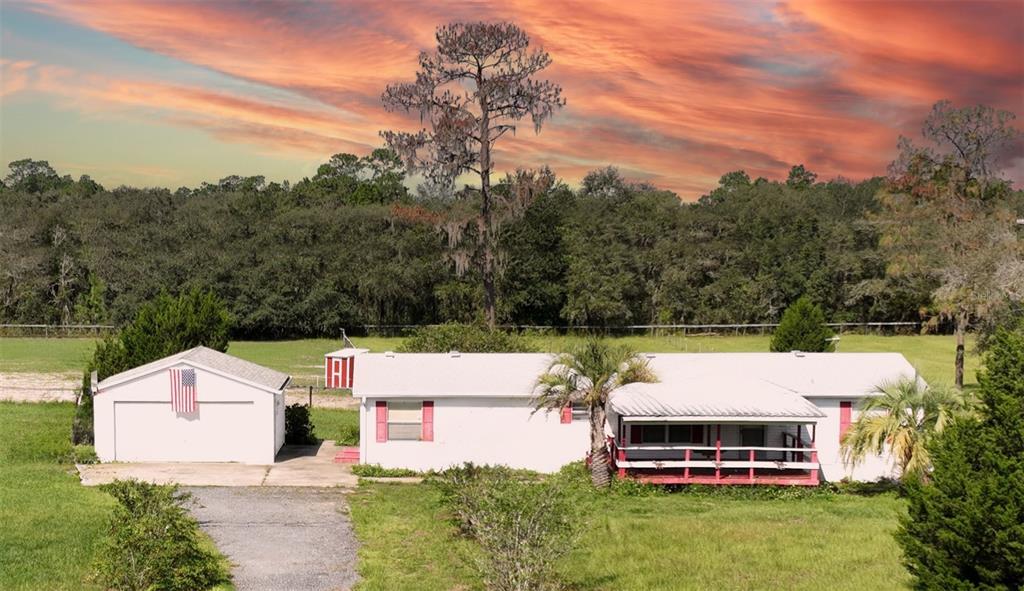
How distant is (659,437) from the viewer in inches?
1028

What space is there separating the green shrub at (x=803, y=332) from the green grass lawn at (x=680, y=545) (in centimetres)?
1761

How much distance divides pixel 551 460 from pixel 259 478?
307 inches

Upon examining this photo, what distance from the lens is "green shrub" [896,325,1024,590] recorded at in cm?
1425

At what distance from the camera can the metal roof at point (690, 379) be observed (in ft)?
81.1

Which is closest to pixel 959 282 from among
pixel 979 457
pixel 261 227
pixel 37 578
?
pixel 979 457

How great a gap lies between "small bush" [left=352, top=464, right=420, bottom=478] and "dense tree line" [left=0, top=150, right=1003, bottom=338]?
39.0m

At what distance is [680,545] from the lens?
60.3ft

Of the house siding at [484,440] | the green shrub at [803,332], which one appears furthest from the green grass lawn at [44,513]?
the green shrub at [803,332]

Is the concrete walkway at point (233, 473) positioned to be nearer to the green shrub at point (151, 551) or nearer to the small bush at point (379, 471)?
the small bush at point (379, 471)

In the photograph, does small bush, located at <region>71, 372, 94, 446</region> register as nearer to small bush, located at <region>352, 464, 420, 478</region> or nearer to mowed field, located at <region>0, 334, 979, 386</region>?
small bush, located at <region>352, 464, 420, 478</region>

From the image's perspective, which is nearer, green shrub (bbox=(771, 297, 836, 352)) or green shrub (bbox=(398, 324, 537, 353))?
green shrub (bbox=(398, 324, 537, 353))

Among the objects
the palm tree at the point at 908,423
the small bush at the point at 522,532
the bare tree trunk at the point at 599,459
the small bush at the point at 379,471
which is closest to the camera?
the small bush at the point at 522,532

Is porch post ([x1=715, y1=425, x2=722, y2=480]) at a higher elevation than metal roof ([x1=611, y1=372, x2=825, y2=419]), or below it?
below

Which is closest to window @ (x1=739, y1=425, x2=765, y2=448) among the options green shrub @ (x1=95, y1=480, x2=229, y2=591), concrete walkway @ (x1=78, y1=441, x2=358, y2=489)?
concrete walkway @ (x1=78, y1=441, x2=358, y2=489)
